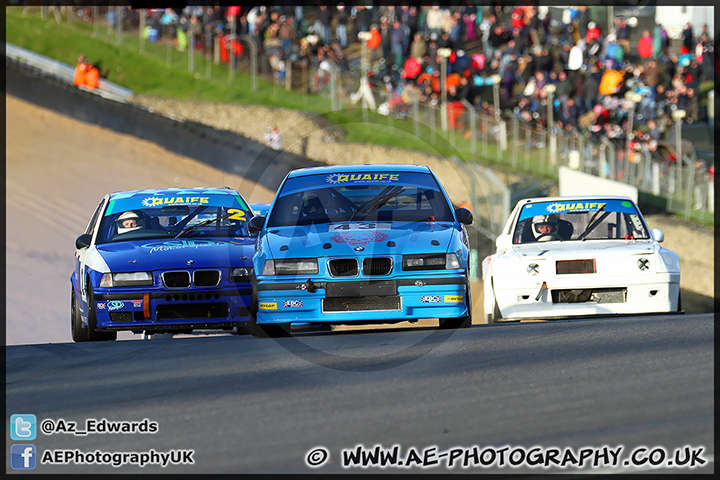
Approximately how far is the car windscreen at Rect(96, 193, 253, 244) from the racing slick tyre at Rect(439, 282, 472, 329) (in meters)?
2.90

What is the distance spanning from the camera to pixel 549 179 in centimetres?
2198

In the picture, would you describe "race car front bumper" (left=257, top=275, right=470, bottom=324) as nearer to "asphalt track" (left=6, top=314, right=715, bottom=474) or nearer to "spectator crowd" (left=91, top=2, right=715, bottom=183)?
"asphalt track" (left=6, top=314, right=715, bottom=474)

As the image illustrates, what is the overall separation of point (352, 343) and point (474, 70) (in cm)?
1977

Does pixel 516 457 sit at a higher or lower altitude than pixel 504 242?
lower

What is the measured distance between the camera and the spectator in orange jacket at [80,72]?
30.1 m

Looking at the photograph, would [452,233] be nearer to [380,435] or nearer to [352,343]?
[352,343]

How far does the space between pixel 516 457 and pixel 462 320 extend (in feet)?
12.6

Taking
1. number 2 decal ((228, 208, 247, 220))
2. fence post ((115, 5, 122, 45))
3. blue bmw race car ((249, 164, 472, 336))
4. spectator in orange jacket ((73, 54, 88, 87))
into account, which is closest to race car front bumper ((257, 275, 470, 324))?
blue bmw race car ((249, 164, 472, 336))

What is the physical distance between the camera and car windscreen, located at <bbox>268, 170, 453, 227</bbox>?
31.6 feet

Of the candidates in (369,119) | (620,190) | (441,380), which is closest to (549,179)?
(620,190)

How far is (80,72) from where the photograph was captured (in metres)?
30.1

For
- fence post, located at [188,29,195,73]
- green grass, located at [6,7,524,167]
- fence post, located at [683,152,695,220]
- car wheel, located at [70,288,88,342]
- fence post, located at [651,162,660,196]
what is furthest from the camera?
fence post, located at [188,29,195,73]

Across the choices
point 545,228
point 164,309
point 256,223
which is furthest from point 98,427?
point 545,228

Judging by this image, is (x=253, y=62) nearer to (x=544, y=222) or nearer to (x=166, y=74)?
(x=166, y=74)
